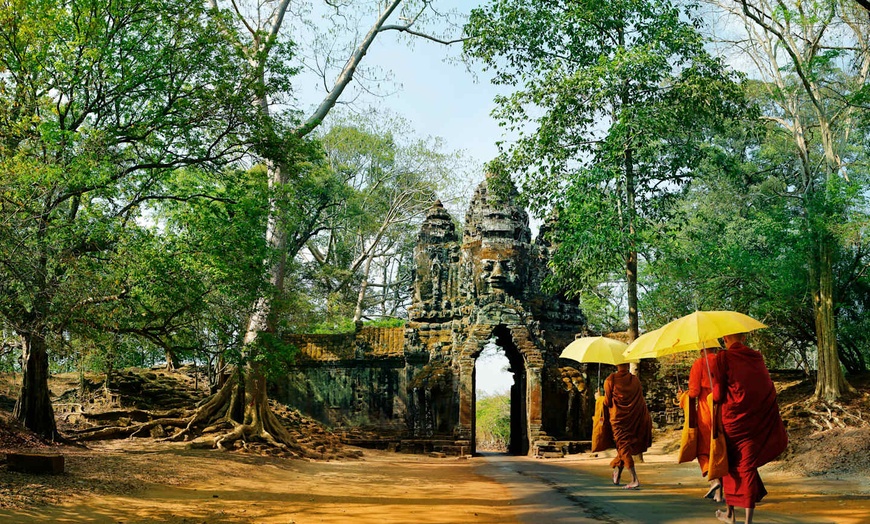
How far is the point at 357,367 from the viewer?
21984 mm

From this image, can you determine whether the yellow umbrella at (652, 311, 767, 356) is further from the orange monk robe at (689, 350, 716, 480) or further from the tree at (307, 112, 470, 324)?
the tree at (307, 112, 470, 324)

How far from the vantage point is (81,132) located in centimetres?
1084

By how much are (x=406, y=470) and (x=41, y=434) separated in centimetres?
637

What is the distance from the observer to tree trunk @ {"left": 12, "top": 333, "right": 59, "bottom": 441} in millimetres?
11633

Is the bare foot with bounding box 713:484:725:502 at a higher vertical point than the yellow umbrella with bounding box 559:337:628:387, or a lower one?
lower

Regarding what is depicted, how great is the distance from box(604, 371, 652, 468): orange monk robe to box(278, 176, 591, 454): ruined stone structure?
32.4ft

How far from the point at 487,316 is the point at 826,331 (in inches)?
352

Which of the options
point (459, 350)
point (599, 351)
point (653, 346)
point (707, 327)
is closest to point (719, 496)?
point (653, 346)

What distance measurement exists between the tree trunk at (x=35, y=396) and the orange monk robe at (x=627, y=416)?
28.5 feet

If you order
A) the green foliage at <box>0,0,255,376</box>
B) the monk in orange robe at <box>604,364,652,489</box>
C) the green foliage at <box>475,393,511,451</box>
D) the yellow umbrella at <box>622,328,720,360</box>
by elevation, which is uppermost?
the green foliage at <box>0,0,255,376</box>

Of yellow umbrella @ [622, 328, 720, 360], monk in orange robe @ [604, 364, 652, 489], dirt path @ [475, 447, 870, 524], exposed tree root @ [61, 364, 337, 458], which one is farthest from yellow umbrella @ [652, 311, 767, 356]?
exposed tree root @ [61, 364, 337, 458]

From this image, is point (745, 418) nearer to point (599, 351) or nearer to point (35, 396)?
point (599, 351)

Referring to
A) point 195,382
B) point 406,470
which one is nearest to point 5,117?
point 406,470

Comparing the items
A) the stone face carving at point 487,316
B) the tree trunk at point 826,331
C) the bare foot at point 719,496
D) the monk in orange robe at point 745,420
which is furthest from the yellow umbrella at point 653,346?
the stone face carving at point 487,316
